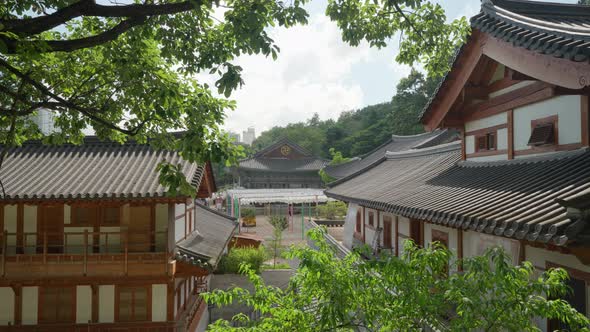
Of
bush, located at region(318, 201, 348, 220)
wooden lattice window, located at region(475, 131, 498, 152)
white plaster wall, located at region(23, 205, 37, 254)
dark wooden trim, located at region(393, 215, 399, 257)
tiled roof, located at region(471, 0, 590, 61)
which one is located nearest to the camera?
tiled roof, located at region(471, 0, 590, 61)

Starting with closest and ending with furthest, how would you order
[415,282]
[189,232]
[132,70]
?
1. [415,282]
2. [132,70]
3. [189,232]

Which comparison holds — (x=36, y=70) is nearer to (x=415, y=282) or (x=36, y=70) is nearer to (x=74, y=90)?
(x=74, y=90)

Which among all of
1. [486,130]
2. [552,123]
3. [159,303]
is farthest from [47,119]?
[552,123]

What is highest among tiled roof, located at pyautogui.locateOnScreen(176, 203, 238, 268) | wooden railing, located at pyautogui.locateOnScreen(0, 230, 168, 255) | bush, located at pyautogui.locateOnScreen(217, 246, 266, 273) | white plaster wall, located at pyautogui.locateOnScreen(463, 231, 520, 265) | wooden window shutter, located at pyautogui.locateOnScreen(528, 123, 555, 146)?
wooden window shutter, located at pyautogui.locateOnScreen(528, 123, 555, 146)

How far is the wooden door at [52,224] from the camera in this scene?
40.7 ft

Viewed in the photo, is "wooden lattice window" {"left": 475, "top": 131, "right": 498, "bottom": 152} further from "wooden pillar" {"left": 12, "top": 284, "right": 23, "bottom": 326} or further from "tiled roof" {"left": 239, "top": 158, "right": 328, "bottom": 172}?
"tiled roof" {"left": 239, "top": 158, "right": 328, "bottom": 172}

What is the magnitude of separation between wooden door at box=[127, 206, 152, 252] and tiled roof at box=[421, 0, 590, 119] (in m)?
8.88

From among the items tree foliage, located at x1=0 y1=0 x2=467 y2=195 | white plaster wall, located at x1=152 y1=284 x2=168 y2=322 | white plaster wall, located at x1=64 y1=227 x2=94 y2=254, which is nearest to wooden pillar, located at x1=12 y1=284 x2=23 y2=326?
white plaster wall, located at x1=64 y1=227 x2=94 y2=254

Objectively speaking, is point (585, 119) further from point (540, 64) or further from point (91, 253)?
point (91, 253)

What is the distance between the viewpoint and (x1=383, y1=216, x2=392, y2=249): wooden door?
42.8 ft

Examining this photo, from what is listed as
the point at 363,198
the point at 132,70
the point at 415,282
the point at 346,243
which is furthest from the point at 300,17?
the point at 346,243

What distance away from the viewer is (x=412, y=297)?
385cm

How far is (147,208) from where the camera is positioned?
12.6m

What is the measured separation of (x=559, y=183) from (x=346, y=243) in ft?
42.6
